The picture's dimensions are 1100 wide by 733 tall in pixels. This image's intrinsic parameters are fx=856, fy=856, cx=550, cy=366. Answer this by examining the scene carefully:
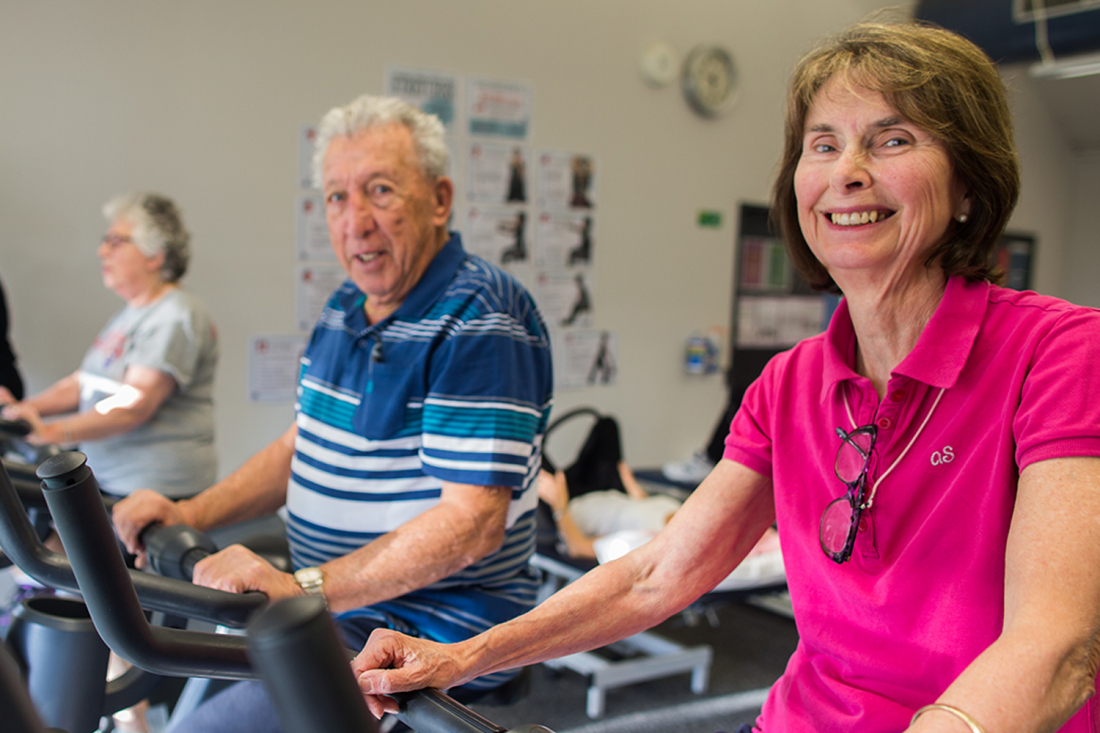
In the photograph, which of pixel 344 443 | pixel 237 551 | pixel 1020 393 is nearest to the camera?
pixel 1020 393

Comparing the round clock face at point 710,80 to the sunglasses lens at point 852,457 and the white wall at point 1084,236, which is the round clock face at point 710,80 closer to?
the white wall at point 1084,236

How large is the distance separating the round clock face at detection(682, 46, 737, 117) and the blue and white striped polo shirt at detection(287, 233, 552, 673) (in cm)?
391

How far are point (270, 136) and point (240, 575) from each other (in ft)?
10.2

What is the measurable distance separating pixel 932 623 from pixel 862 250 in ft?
1.41

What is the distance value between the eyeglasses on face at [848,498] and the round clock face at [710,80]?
444cm

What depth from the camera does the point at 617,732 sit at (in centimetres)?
290

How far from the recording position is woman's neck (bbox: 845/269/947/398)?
1.04m

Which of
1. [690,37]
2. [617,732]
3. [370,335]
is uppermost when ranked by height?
[690,37]

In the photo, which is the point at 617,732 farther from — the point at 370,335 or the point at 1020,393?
the point at 1020,393

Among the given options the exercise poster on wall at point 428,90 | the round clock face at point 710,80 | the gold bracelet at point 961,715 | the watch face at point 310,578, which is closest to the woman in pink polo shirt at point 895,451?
the gold bracelet at point 961,715

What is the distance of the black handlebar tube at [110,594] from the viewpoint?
598mm

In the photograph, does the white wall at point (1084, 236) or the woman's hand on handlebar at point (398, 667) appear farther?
the white wall at point (1084, 236)

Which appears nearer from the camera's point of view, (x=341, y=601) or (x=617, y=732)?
(x=341, y=601)

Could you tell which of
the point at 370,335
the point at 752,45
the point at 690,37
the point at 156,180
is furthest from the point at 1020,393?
the point at 752,45
